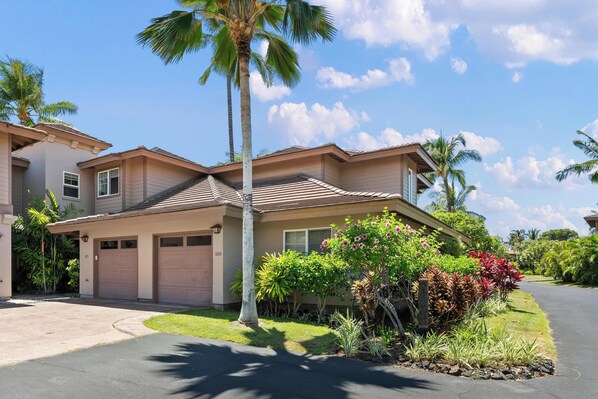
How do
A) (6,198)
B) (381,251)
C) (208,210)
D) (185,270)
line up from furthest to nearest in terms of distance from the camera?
(6,198), (185,270), (208,210), (381,251)

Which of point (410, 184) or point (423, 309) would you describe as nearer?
point (423, 309)

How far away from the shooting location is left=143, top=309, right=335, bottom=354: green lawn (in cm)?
A: 849

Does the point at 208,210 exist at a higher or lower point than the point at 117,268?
higher

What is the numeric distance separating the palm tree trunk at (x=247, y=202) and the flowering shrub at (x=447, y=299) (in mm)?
4260

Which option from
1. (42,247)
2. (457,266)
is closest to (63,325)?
(42,247)

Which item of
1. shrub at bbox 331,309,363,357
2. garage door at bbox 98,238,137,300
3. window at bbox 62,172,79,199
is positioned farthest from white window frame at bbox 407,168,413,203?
window at bbox 62,172,79,199

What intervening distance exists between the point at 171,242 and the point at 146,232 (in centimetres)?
116

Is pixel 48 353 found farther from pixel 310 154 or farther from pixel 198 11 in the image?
pixel 310 154

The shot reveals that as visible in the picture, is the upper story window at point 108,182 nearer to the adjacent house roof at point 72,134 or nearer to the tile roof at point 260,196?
the adjacent house roof at point 72,134

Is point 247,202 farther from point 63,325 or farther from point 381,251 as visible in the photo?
point 63,325

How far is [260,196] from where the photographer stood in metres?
15.6

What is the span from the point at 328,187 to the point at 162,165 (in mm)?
8913

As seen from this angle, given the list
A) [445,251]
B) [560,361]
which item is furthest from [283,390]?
[445,251]

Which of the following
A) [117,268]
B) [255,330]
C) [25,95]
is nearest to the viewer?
[255,330]
